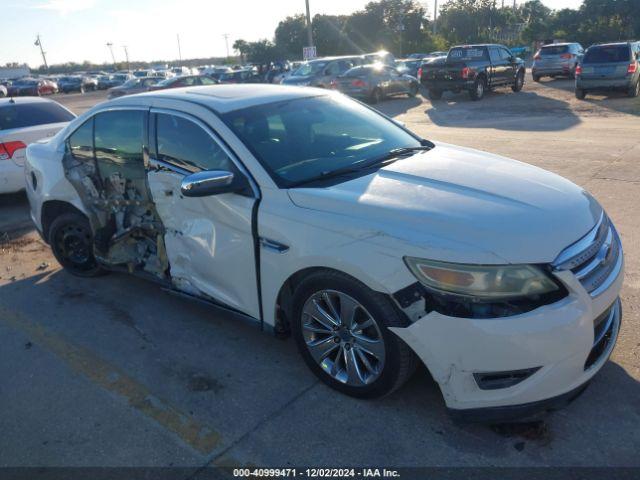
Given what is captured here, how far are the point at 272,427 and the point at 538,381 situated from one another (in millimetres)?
1404

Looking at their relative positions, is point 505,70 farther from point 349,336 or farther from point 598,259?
point 349,336

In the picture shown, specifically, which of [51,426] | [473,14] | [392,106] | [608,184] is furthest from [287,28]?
[51,426]

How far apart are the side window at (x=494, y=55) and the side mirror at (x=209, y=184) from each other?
58.4 feet

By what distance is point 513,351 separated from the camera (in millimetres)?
2441

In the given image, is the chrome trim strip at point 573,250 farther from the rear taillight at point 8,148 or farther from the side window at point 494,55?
the side window at point 494,55

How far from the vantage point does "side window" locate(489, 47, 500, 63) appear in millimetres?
18747

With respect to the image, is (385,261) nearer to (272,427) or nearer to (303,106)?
(272,427)

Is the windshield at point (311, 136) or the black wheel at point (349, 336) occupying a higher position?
the windshield at point (311, 136)

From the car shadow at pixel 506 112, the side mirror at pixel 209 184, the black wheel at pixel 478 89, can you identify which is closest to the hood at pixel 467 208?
the side mirror at pixel 209 184

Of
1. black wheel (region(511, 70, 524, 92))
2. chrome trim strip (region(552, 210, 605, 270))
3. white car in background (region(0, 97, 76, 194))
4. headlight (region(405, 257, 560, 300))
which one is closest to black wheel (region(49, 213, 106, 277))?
white car in background (region(0, 97, 76, 194))

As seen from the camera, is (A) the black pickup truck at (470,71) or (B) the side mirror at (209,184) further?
(A) the black pickup truck at (470,71)

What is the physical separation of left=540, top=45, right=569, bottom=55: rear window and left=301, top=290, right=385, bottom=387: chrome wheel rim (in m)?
24.4

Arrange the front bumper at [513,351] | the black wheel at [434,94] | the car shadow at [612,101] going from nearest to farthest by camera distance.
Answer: the front bumper at [513,351] → the car shadow at [612,101] → the black wheel at [434,94]

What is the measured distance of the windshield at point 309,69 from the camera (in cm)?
2072
